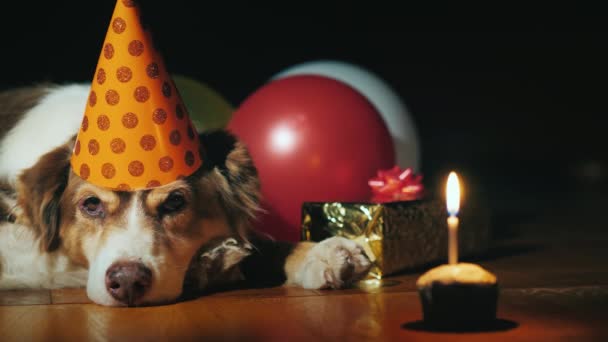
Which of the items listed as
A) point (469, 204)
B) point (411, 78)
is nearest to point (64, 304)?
point (469, 204)

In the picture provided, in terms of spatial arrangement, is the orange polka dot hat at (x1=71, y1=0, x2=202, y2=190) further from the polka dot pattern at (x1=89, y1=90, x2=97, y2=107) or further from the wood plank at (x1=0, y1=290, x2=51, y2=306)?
the wood plank at (x1=0, y1=290, x2=51, y2=306)

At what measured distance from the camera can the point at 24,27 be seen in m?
4.73

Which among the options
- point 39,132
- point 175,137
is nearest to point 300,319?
point 175,137

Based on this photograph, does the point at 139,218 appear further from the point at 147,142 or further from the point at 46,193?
the point at 46,193

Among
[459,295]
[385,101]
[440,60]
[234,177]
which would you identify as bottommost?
[459,295]

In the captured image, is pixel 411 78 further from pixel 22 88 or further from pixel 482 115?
pixel 22 88

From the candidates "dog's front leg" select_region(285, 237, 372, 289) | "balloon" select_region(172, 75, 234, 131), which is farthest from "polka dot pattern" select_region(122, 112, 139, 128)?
"balloon" select_region(172, 75, 234, 131)

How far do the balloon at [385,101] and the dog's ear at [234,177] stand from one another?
1339 mm

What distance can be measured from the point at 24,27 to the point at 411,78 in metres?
2.87

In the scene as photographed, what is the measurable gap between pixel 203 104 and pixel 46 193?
4.39 feet

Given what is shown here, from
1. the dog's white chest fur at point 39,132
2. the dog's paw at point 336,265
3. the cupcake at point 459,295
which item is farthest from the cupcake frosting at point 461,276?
the dog's white chest fur at point 39,132

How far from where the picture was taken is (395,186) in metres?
3.05

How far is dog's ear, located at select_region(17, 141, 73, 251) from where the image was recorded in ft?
8.34

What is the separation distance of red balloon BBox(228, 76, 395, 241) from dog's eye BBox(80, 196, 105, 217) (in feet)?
3.17
